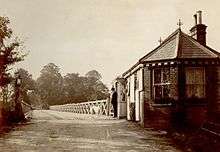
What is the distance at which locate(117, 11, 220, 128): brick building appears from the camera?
2420 cm

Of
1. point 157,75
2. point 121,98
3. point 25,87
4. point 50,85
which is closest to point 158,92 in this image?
point 157,75

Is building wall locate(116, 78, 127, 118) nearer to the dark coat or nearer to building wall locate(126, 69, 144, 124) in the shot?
the dark coat

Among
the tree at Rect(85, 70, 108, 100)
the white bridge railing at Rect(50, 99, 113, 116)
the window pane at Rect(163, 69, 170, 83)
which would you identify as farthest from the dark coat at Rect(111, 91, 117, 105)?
the tree at Rect(85, 70, 108, 100)

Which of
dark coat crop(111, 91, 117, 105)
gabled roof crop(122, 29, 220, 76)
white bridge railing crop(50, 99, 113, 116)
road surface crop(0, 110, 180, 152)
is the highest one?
gabled roof crop(122, 29, 220, 76)

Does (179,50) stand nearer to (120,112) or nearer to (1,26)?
(120,112)

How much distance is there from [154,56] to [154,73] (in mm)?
1058

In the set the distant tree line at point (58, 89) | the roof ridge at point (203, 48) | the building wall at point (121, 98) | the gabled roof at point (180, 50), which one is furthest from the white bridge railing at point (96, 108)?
the distant tree line at point (58, 89)

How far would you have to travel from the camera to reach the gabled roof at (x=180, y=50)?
24.7 m

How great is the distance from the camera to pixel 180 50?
25281 mm

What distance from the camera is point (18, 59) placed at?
31109 mm

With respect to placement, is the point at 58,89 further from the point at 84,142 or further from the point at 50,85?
the point at 84,142

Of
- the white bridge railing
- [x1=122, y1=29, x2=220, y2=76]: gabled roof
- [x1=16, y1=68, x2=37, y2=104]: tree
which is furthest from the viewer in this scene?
[x1=16, y1=68, x2=37, y2=104]: tree

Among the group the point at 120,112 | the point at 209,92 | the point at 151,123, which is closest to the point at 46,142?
the point at 151,123

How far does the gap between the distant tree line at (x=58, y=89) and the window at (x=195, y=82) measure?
Answer: 160 ft
